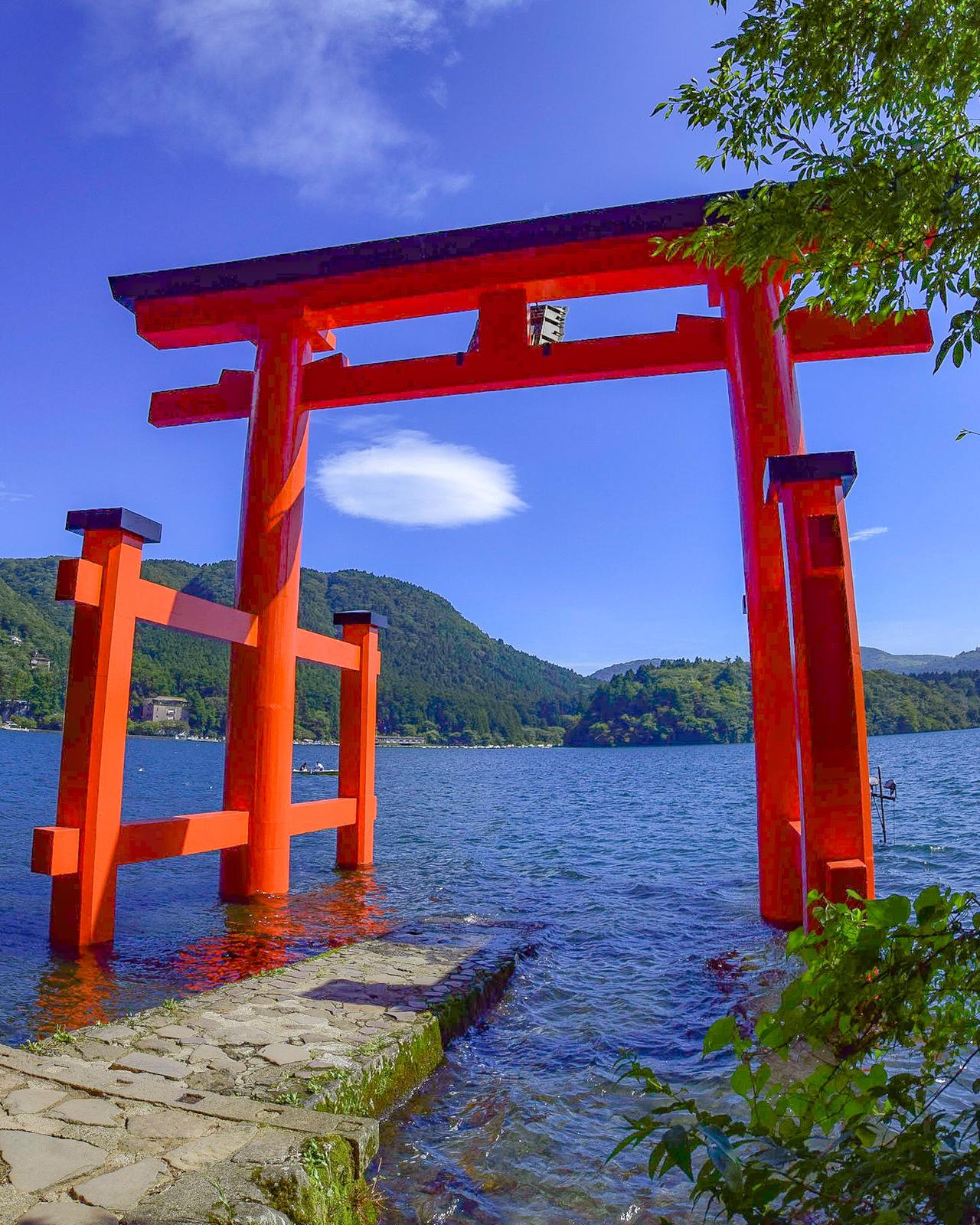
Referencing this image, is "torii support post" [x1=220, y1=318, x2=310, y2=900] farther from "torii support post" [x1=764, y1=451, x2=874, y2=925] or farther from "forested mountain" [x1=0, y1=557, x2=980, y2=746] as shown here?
"forested mountain" [x1=0, y1=557, x2=980, y2=746]

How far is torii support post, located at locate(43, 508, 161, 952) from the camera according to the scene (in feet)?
20.8

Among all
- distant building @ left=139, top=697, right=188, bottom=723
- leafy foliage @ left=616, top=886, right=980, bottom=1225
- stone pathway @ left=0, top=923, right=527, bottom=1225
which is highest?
distant building @ left=139, top=697, right=188, bottom=723

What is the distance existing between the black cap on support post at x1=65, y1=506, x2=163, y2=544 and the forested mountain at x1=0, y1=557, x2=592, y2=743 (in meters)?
58.9

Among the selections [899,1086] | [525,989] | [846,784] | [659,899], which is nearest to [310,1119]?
[899,1086]

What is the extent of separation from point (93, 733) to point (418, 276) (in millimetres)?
5070

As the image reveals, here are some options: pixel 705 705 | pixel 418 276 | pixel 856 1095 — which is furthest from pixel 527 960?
pixel 705 705

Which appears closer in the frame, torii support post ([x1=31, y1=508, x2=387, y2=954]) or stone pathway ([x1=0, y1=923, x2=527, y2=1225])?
stone pathway ([x1=0, y1=923, x2=527, y2=1225])

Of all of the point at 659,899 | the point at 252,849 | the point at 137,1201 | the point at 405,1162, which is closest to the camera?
the point at 137,1201

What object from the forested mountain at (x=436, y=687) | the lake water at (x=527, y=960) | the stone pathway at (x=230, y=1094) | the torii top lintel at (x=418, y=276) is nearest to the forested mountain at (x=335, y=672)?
the forested mountain at (x=436, y=687)

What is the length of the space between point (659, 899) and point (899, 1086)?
9.32m

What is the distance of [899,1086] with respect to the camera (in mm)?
1419

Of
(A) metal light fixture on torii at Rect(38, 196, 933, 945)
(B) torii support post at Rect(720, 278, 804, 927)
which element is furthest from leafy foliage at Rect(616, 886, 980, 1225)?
(B) torii support post at Rect(720, 278, 804, 927)

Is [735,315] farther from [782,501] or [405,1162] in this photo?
[405,1162]

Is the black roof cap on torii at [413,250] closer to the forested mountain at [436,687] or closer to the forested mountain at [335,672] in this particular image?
the forested mountain at [335,672]
